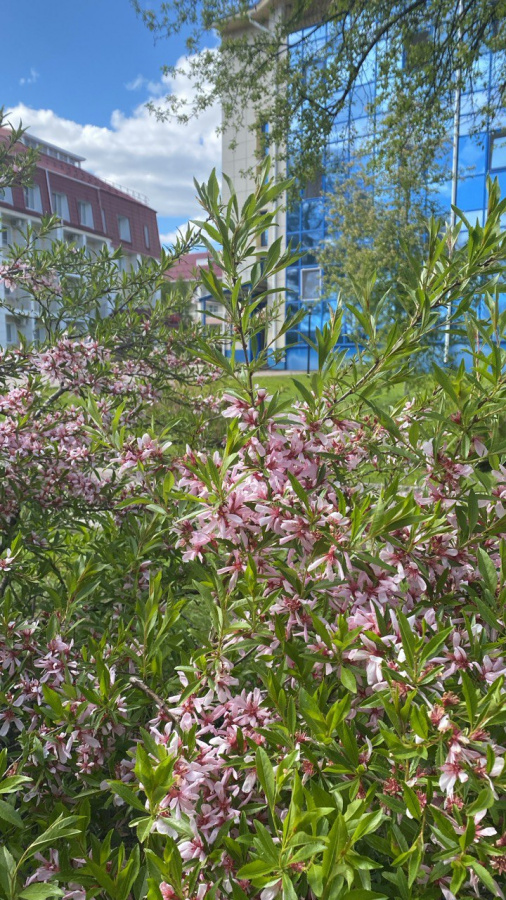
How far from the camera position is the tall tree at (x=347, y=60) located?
806 centimetres

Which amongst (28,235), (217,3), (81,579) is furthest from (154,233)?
(81,579)

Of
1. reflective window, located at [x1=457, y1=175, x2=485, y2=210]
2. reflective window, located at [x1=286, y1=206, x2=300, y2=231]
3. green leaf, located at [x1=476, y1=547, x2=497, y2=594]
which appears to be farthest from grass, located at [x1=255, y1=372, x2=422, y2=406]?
reflective window, located at [x1=286, y1=206, x2=300, y2=231]

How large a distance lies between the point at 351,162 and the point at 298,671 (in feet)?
53.8

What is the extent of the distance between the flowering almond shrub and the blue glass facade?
6.23 meters

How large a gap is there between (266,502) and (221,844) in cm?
68

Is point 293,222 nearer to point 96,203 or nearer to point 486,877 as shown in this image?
point 96,203

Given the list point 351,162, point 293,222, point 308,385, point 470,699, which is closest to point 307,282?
point 293,222

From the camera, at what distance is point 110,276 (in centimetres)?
409

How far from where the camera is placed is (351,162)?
51.3ft

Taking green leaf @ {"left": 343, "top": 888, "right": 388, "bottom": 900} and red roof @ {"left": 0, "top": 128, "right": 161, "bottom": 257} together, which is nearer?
green leaf @ {"left": 343, "top": 888, "right": 388, "bottom": 900}

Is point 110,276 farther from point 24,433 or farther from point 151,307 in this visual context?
point 24,433

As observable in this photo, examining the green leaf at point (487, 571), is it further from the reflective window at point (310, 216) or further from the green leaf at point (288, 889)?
the reflective window at point (310, 216)

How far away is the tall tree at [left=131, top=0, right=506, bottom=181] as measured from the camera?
806 centimetres

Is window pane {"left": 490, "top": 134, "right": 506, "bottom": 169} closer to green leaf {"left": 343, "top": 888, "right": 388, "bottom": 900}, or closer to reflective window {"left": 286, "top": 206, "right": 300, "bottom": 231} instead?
reflective window {"left": 286, "top": 206, "right": 300, "bottom": 231}
